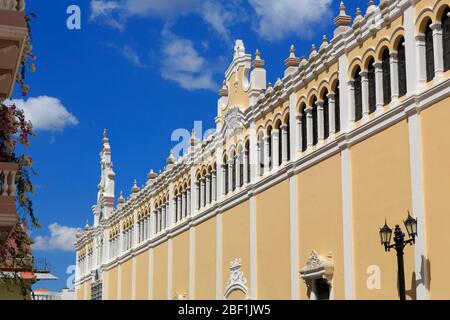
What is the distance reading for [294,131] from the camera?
2598 cm

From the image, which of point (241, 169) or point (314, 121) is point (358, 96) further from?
point (241, 169)

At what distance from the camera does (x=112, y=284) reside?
50594 millimetres

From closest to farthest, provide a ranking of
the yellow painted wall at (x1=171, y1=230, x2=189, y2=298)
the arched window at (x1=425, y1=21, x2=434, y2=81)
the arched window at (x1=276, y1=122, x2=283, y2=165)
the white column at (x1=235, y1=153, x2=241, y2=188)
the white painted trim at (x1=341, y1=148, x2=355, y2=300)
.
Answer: the arched window at (x1=425, y1=21, x2=434, y2=81) < the white painted trim at (x1=341, y1=148, x2=355, y2=300) < the arched window at (x1=276, y1=122, x2=283, y2=165) < the white column at (x1=235, y1=153, x2=241, y2=188) < the yellow painted wall at (x1=171, y1=230, x2=189, y2=298)

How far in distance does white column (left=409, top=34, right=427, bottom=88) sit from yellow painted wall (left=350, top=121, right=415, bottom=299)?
1.13 meters

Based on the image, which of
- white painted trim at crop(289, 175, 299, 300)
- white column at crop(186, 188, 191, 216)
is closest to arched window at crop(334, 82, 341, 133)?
white painted trim at crop(289, 175, 299, 300)

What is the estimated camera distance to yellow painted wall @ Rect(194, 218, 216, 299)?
108ft

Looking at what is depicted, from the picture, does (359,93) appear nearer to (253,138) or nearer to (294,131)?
(294,131)

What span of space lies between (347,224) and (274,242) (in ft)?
17.2

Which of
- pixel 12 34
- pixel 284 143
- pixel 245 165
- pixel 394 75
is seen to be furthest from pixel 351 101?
pixel 12 34

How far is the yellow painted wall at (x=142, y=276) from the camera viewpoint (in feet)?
141

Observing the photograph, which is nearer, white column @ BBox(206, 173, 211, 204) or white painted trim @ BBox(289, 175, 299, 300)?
white painted trim @ BBox(289, 175, 299, 300)

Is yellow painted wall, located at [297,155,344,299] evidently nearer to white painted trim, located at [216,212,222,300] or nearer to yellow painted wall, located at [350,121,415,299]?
yellow painted wall, located at [350,121,415,299]
